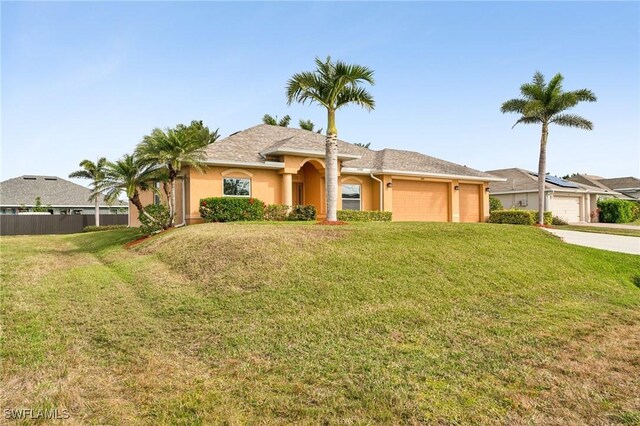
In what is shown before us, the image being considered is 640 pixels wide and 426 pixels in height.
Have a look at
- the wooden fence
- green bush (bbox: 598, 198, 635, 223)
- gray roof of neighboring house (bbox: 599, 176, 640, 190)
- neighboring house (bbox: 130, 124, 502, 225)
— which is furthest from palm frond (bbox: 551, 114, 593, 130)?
the wooden fence

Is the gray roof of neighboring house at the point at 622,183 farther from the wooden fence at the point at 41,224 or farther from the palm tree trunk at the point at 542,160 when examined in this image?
the wooden fence at the point at 41,224

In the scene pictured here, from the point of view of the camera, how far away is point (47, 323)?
692cm

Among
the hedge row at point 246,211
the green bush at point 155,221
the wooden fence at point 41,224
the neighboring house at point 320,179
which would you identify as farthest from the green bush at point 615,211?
the wooden fence at point 41,224

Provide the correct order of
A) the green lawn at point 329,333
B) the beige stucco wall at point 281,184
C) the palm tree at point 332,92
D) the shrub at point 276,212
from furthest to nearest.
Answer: the shrub at point 276,212 < the beige stucco wall at point 281,184 < the palm tree at point 332,92 < the green lawn at point 329,333

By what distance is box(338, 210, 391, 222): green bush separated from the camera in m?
21.0

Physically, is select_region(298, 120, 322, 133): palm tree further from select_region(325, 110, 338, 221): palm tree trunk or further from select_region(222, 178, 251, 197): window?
select_region(325, 110, 338, 221): palm tree trunk

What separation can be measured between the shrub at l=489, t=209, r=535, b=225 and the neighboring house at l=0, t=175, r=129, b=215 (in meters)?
37.4

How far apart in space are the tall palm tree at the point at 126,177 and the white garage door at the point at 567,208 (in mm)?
30971

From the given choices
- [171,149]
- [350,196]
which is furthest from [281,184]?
[171,149]

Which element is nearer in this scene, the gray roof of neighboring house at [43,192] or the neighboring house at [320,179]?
the neighboring house at [320,179]

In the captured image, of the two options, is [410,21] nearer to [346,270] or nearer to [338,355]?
[346,270]

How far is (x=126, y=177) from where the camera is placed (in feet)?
59.8

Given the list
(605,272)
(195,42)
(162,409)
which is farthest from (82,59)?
(605,272)

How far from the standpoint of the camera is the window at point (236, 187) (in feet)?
65.1
